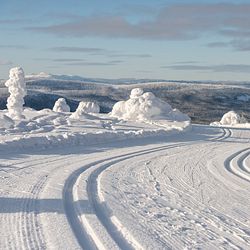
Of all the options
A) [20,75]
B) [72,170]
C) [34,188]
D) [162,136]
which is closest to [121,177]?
[72,170]

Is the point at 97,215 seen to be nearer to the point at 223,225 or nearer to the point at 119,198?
the point at 119,198

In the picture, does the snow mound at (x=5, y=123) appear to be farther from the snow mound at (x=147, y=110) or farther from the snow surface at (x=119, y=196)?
the snow mound at (x=147, y=110)

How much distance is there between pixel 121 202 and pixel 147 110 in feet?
106

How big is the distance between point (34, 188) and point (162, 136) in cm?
1674

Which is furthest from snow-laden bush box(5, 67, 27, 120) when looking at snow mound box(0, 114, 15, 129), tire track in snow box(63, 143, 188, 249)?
tire track in snow box(63, 143, 188, 249)

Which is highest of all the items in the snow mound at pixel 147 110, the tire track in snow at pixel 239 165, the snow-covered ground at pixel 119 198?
the snow-covered ground at pixel 119 198

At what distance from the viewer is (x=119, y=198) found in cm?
932

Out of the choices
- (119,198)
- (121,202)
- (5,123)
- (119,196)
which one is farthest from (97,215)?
(5,123)

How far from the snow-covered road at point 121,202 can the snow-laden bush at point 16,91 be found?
22.4 m

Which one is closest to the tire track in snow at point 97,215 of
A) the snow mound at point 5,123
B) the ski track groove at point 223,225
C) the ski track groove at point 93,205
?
the ski track groove at point 93,205

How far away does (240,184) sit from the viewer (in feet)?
38.9

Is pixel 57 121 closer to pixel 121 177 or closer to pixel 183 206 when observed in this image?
pixel 121 177

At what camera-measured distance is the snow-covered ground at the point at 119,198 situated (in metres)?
6.60

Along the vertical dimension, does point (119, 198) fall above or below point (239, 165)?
above
